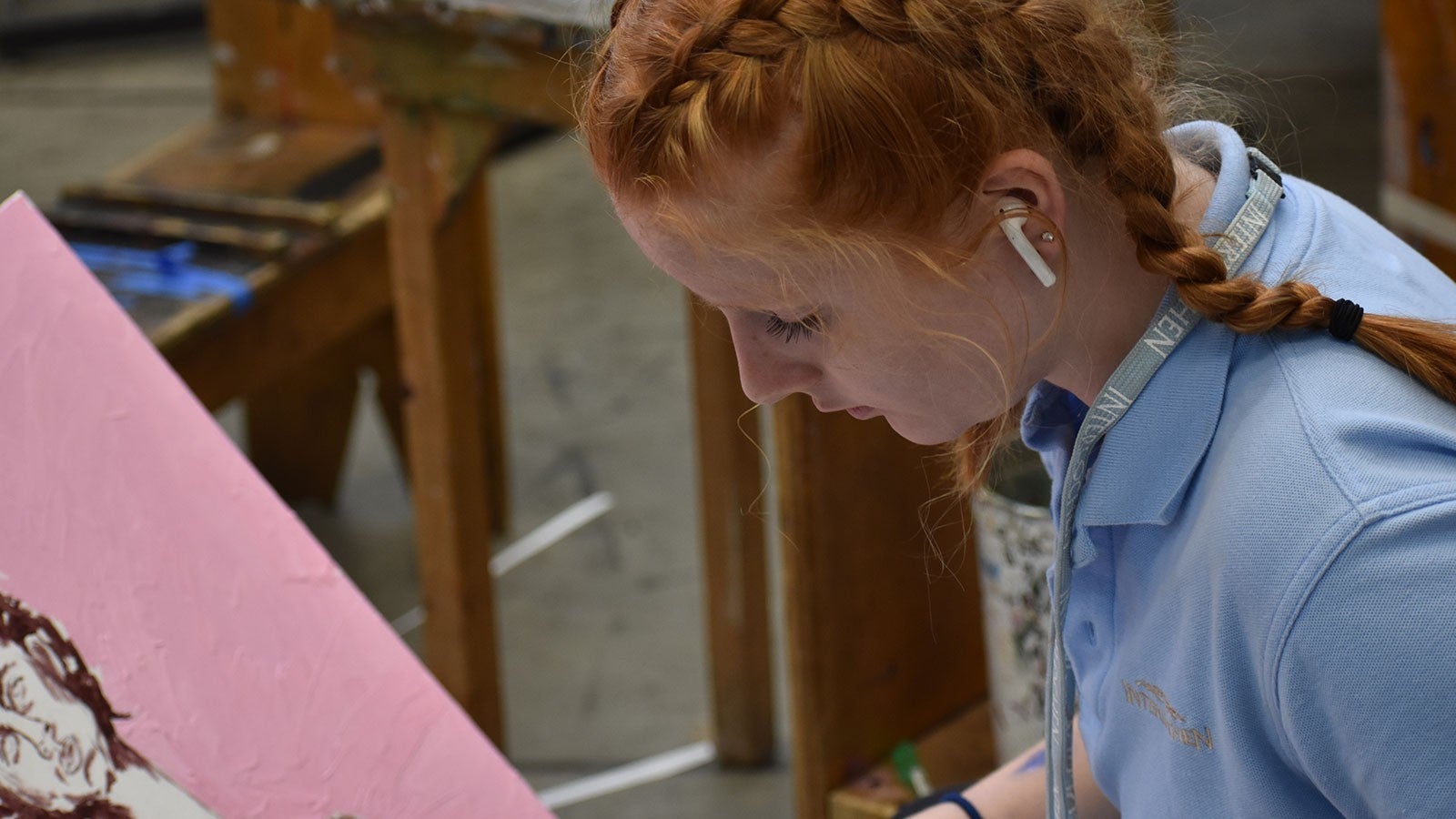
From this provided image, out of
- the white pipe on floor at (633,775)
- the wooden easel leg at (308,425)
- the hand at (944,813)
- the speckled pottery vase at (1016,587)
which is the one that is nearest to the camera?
the hand at (944,813)

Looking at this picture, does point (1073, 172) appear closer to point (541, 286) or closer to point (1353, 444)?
point (1353, 444)

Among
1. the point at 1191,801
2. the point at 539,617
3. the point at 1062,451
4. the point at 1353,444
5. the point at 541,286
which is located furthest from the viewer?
the point at 541,286

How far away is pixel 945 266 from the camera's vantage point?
2.19ft

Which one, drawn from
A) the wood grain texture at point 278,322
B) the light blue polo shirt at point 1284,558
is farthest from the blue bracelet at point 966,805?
the wood grain texture at point 278,322

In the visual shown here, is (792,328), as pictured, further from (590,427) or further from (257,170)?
(590,427)

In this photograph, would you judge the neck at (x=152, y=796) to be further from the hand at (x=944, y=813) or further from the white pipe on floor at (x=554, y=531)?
the white pipe on floor at (x=554, y=531)

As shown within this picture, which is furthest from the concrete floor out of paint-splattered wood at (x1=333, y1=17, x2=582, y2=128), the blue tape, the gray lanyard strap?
paint-splattered wood at (x1=333, y1=17, x2=582, y2=128)

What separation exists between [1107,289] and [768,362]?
16 cm

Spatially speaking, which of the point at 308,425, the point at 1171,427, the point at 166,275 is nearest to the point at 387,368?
the point at 308,425

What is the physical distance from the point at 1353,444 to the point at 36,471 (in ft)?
2.25

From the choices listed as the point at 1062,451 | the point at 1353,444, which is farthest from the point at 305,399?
the point at 1353,444

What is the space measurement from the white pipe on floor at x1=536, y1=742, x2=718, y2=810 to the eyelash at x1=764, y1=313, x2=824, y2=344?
159 cm

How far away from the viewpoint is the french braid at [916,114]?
0.63 meters

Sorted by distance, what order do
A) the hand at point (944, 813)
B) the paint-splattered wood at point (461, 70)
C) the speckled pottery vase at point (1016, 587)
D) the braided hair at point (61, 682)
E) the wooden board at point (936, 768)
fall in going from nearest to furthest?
the braided hair at point (61, 682) < the hand at point (944, 813) < the speckled pottery vase at point (1016, 587) < the wooden board at point (936, 768) < the paint-splattered wood at point (461, 70)
